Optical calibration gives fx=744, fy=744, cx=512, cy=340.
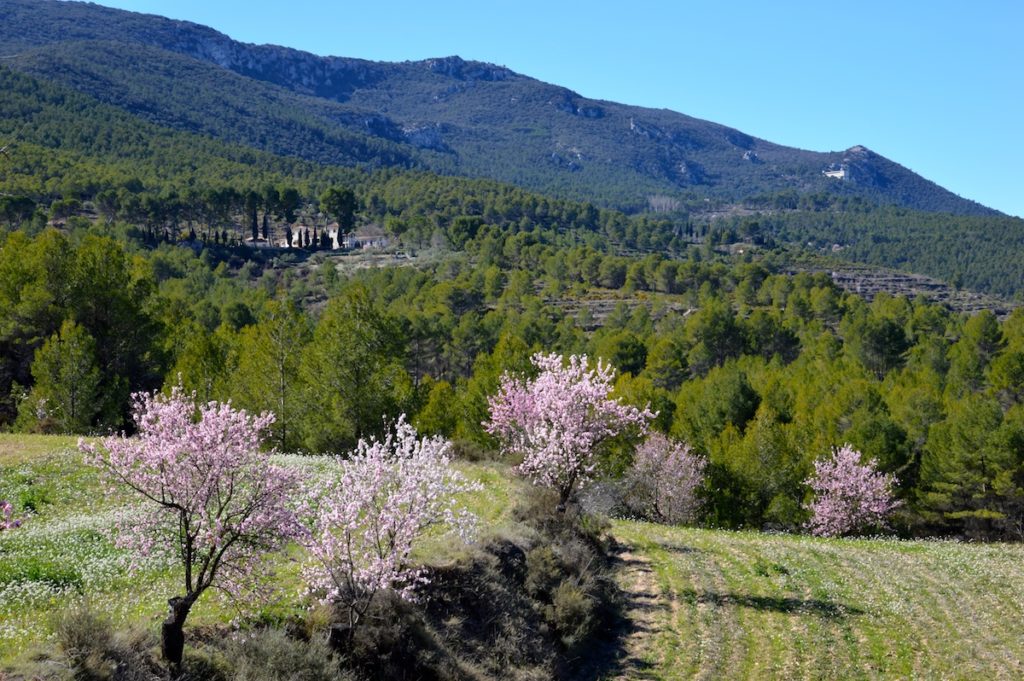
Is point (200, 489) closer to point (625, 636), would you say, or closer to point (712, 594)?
point (625, 636)

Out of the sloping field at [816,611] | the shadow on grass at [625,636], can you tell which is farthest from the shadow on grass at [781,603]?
the shadow on grass at [625,636]

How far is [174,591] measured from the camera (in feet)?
50.5

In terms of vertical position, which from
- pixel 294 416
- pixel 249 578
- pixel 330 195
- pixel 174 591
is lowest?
pixel 294 416

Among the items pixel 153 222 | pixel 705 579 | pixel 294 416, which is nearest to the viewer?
pixel 705 579

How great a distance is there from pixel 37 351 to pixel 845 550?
44.3 meters

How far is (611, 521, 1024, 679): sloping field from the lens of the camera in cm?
1873

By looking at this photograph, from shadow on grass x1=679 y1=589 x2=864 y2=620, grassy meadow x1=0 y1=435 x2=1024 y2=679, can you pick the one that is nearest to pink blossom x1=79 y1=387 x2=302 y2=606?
Result: grassy meadow x1=0 y1=435 x2=1024 y2=679

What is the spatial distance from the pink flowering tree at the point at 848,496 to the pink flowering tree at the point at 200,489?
43.8 metres

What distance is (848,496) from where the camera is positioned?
4838 cm

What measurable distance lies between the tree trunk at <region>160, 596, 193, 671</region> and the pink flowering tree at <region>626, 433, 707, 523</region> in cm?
3965

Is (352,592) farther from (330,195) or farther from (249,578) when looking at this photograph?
(330,195)

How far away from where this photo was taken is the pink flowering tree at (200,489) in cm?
1190

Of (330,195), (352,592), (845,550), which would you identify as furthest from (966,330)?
(330,195)

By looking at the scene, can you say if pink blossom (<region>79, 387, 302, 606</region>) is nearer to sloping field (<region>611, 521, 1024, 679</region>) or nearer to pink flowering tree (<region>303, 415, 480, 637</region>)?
pink flowering tree (<region>303, 415, 480, 637</region>)
